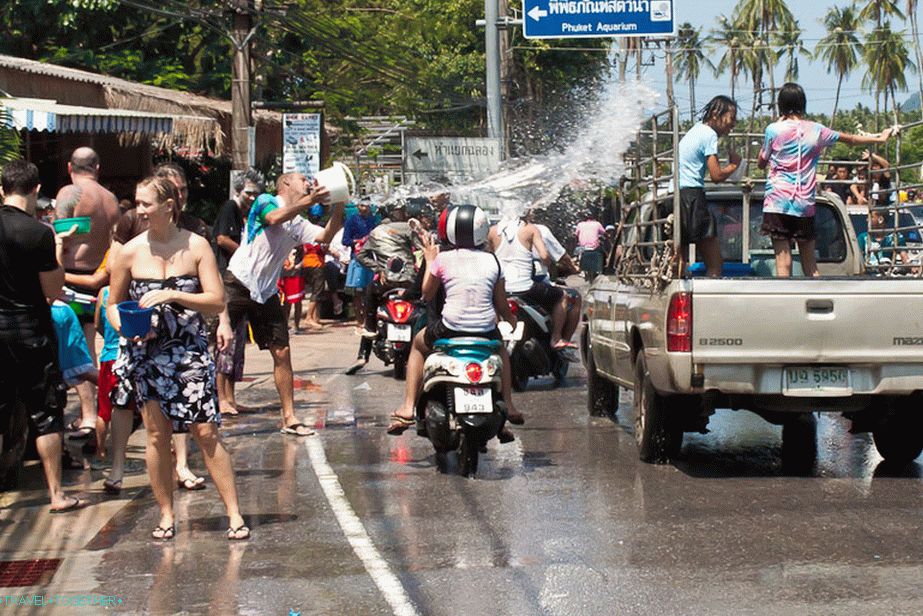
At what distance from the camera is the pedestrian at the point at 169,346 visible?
8.01 meters

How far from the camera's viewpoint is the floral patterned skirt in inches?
315

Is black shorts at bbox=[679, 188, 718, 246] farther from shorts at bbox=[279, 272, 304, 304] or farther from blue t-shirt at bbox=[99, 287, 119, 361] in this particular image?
shorts at bbox=[279, 272, 304, 304]

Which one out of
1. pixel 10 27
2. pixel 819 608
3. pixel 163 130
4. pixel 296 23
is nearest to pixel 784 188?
pixel 819 608

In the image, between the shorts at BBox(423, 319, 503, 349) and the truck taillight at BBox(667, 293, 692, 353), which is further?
the shorts at BBox(423, 319, 503, 349)

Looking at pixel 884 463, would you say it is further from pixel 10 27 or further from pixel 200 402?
pixel 10 27

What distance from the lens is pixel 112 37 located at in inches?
A: 1201

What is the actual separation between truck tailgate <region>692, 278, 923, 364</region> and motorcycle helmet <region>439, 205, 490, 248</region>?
5.50 ft

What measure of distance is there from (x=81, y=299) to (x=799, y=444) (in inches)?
212

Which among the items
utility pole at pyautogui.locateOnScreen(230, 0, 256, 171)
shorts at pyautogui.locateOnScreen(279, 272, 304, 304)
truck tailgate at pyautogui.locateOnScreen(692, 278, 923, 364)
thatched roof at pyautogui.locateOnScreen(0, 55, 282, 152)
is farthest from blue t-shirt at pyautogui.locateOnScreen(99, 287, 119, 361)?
→ utility pole at pyautogui.locateOnScreen(230, 0, 256, 171)

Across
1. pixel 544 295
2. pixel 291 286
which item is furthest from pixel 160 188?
pixel 291 286

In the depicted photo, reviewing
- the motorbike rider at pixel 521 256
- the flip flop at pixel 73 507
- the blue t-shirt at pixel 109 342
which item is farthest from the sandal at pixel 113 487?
the motorbike rider at pixel 521 256

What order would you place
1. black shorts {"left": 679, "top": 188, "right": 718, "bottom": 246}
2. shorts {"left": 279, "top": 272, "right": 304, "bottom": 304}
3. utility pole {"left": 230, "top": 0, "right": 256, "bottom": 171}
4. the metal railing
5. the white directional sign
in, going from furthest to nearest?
the white directional sign < utility pole {"left": 230, "top": 0, "right": 256, "bottom": 171} < shorts {"left": 279, "top": 272, "right": 304, "bottom": 304} < black shorts {"left": 679, "top": 188, "right": 718, "bottom": 246} < the metal railing

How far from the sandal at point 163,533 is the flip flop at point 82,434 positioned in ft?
8.56

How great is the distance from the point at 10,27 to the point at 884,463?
23185 millimetres
